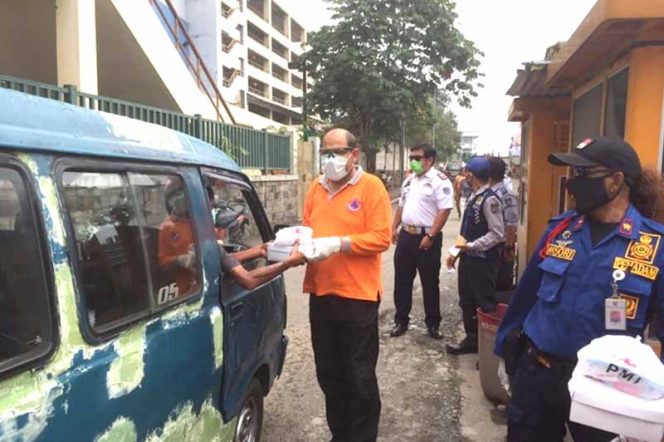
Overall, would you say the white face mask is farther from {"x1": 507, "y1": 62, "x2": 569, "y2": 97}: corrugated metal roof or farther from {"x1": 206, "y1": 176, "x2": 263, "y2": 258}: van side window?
{"x1": 507, "y1": 62, "x2": 569, "y2": 97}: corrugated metal roof

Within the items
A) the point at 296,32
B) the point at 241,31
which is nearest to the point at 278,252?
the point at 241,31

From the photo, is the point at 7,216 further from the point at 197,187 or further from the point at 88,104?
the point at 88,104

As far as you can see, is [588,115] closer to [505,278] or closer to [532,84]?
[532,84]

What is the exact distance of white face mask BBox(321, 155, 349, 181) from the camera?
312cm

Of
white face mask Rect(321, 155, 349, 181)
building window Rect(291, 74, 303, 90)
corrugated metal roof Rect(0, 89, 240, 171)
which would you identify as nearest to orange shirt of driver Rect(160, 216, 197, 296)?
corrugated metal roof Rect(0, 89, 240, 171)

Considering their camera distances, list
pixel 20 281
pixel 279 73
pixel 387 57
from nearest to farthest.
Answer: pixel 20 281 → pixel 387 57 → pixel 279 73

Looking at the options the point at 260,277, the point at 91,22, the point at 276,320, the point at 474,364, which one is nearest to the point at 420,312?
the point at 474,364

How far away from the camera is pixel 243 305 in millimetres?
2824

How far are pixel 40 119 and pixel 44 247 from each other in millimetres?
373

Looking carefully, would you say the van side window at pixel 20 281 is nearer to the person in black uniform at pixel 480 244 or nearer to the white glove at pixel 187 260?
the white glove at pixel 187 260

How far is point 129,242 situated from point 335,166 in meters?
1.40

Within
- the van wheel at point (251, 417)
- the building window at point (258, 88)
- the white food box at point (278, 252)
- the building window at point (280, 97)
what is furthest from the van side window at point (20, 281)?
the building window at point (280, 97)

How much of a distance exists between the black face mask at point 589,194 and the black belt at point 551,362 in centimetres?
56

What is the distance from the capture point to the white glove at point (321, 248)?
2.77 metres
